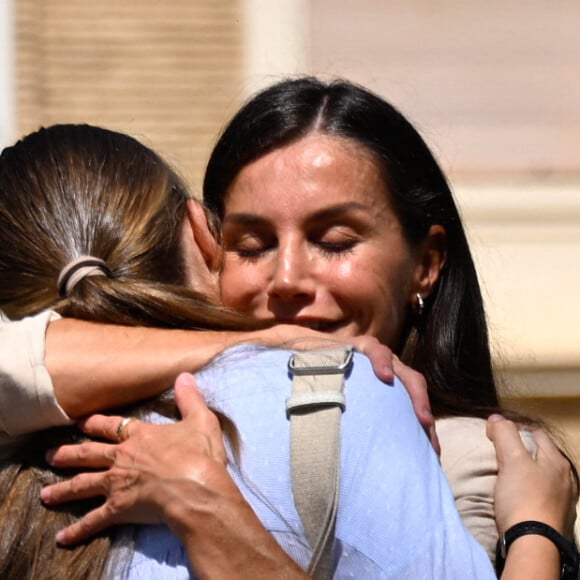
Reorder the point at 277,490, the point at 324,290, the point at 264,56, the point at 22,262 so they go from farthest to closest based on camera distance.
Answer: the point at 264,56, the point at 324,290, the point at 22,262, the point at 277,490

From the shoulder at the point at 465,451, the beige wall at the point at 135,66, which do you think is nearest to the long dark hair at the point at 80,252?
Result: the shoulder at the point at 465,451

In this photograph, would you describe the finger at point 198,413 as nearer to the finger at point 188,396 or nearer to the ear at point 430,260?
the finger at point 188,396

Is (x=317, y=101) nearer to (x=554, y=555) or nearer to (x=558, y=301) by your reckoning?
(x=554, y=555)

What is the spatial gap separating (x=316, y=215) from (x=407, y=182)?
0.30 meters

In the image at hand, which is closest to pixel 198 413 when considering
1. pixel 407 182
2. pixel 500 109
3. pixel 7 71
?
pixel 407 182

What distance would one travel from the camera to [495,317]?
528 cm

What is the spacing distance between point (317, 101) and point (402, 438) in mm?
1059

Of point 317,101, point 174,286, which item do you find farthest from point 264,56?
point 174,286

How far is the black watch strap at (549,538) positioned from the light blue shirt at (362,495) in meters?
0.36

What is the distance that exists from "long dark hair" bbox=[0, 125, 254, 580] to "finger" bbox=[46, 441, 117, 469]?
0.02 metres

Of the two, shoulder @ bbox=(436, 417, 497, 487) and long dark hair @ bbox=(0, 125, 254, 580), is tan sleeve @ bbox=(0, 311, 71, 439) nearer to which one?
long dark hair @ bbox=(0, 125, 254, 580)

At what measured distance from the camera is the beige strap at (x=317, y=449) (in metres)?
1.85

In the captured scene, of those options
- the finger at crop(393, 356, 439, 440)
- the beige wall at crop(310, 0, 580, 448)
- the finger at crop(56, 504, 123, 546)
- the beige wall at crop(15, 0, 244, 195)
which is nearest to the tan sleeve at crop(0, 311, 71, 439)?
the finger at crop(56, 504, 123, 546)

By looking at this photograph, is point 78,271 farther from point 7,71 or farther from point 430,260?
point 7,71
